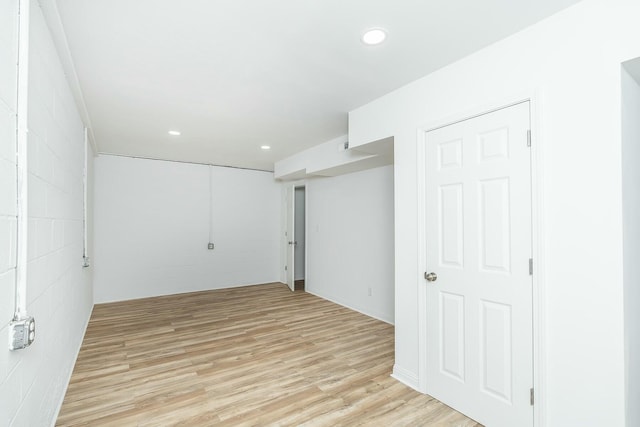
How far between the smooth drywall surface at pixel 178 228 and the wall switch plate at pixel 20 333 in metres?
4.56

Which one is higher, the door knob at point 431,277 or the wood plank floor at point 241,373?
the door knob at point 431,277

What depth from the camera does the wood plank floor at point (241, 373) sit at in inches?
83.8

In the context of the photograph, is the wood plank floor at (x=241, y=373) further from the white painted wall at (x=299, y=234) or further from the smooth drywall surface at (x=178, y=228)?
the white painted wall at (x=299, y=234)

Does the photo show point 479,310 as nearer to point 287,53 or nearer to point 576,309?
point 576,309

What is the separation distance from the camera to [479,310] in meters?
2.07

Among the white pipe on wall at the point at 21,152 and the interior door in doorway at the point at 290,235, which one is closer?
the white pipe on wall at the point at 21,152

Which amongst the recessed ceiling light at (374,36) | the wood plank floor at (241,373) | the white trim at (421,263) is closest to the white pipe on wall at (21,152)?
the wood plank floor at (241,373)

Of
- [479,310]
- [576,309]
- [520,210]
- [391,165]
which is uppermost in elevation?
[391,165]

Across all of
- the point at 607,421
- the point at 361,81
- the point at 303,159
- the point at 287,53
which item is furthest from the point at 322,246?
the point at 607,421

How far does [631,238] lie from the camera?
1.58 meters

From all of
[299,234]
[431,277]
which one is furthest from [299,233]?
[431,277]

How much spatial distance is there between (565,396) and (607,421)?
18 cm

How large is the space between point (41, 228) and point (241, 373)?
6.25ft

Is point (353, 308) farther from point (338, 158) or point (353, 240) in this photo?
point (338, 158)
